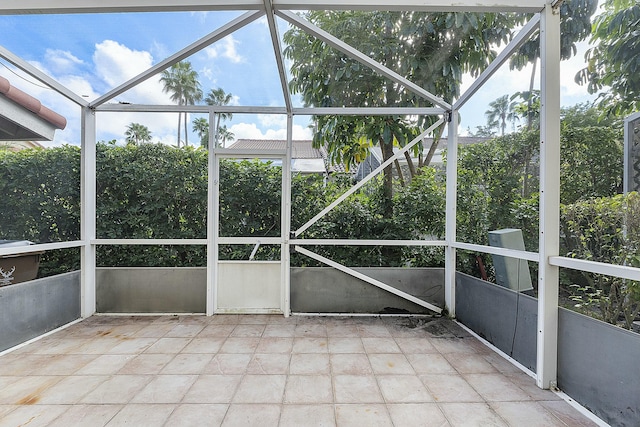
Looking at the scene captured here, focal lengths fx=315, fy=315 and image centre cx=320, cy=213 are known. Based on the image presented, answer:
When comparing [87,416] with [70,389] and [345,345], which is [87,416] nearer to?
[70,389]

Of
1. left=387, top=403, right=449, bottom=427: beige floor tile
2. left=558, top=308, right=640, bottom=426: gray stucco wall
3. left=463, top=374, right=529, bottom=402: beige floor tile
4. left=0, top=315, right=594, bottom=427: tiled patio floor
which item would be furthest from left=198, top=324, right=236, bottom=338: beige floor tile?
left=558, top=308, right=640, bottom=426: gray stucco wall

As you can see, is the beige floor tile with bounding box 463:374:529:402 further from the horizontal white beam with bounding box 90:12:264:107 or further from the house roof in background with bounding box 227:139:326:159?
the horizontal white beam with bounding box 90:12:264:107

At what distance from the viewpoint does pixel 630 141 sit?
1.96 metres

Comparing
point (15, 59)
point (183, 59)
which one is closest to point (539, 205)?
point (183, 59)

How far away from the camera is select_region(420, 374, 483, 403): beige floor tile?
212cm

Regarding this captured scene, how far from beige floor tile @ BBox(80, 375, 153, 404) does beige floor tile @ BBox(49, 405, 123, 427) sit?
62mm

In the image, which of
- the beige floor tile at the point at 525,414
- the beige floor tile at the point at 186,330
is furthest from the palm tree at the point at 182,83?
the beige floor tile at the point at 525,414

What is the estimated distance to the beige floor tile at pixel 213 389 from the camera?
2090 millimetres

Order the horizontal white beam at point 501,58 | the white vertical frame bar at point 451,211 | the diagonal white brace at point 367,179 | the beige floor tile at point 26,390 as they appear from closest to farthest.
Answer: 1. the beige floor tile at point 26,390
2. the horizontal white beam at point 501,58
3. the white vertical frame bar at point 451,211
4. the diagonal white brace at point 367,179

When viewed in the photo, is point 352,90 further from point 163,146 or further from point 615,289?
point 615,289

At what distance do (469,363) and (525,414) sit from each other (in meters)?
0.70

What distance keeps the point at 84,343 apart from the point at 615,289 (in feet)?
14.1

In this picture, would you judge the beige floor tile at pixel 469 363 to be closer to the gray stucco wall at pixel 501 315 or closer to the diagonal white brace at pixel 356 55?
the gray stucco wall at pixel 501 315

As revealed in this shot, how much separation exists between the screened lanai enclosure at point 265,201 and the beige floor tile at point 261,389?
428 millimetres
